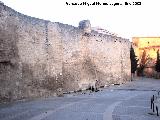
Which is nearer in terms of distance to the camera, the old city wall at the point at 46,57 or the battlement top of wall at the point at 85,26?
the old city wall at the point at 46,57

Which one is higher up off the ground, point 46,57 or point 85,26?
point 85,26

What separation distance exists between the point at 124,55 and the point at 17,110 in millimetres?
26818

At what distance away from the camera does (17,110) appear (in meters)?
15.3

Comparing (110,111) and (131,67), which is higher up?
(131,67)

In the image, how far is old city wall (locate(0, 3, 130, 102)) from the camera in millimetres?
19188

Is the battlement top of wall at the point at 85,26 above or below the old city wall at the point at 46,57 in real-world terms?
above

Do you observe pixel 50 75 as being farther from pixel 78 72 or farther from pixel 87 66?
pixel 87 66

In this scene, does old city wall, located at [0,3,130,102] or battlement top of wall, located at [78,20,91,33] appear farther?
battlement top of wall, located at [78,20,91,33]

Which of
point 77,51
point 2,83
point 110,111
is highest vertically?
point 77,51

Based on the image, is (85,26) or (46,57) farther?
(85,26)

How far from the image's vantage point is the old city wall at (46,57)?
19.2 meters

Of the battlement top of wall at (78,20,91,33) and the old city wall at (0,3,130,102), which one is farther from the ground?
the battlement top of wall at (78,20,91,33)

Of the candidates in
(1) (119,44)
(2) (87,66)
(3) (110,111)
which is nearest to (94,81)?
(2) (87,66)

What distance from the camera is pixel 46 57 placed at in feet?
77.5
